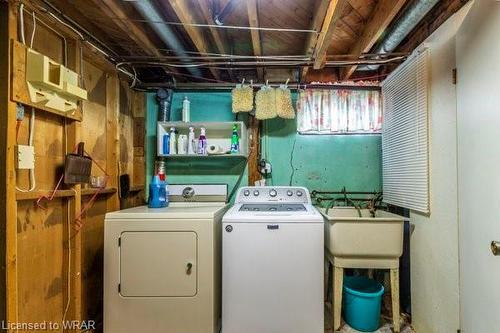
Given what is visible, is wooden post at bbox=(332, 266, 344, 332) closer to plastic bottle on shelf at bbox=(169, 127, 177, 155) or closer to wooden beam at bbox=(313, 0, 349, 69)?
wooden beam at bbox=(313, 0, 349, 69)

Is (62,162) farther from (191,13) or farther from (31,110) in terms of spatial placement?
(191,13)

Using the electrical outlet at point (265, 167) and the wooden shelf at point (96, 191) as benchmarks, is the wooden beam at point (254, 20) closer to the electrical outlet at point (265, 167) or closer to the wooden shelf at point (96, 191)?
the electrical outlet at point (265, 167)

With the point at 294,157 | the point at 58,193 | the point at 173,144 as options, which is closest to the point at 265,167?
the point at 294,157

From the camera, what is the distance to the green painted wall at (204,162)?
3.00 meters

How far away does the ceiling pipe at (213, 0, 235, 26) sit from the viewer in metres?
1.84

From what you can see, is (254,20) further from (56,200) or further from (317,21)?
(56,200)

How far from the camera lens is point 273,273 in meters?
2.01

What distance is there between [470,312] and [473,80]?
3.78ft

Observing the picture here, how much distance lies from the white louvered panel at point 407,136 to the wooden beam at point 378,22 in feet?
1.11

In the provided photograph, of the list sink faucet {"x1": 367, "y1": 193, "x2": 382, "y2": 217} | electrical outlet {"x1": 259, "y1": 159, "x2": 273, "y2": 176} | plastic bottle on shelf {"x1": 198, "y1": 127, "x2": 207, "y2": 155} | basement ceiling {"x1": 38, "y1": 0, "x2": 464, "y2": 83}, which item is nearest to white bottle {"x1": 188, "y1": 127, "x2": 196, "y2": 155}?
plastic bottle on shelf {"x1": 198, "y1": 127, "x2": 207, "y2": 155}

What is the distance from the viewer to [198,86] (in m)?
2.92

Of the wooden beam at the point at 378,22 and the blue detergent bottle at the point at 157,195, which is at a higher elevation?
the wooden beam at the point at 378,22

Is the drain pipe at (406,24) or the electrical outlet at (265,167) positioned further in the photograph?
the electrical outlet at (265,167)

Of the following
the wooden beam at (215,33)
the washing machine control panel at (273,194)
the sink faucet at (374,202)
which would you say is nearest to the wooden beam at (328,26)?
the wooden beam at (215,33)
